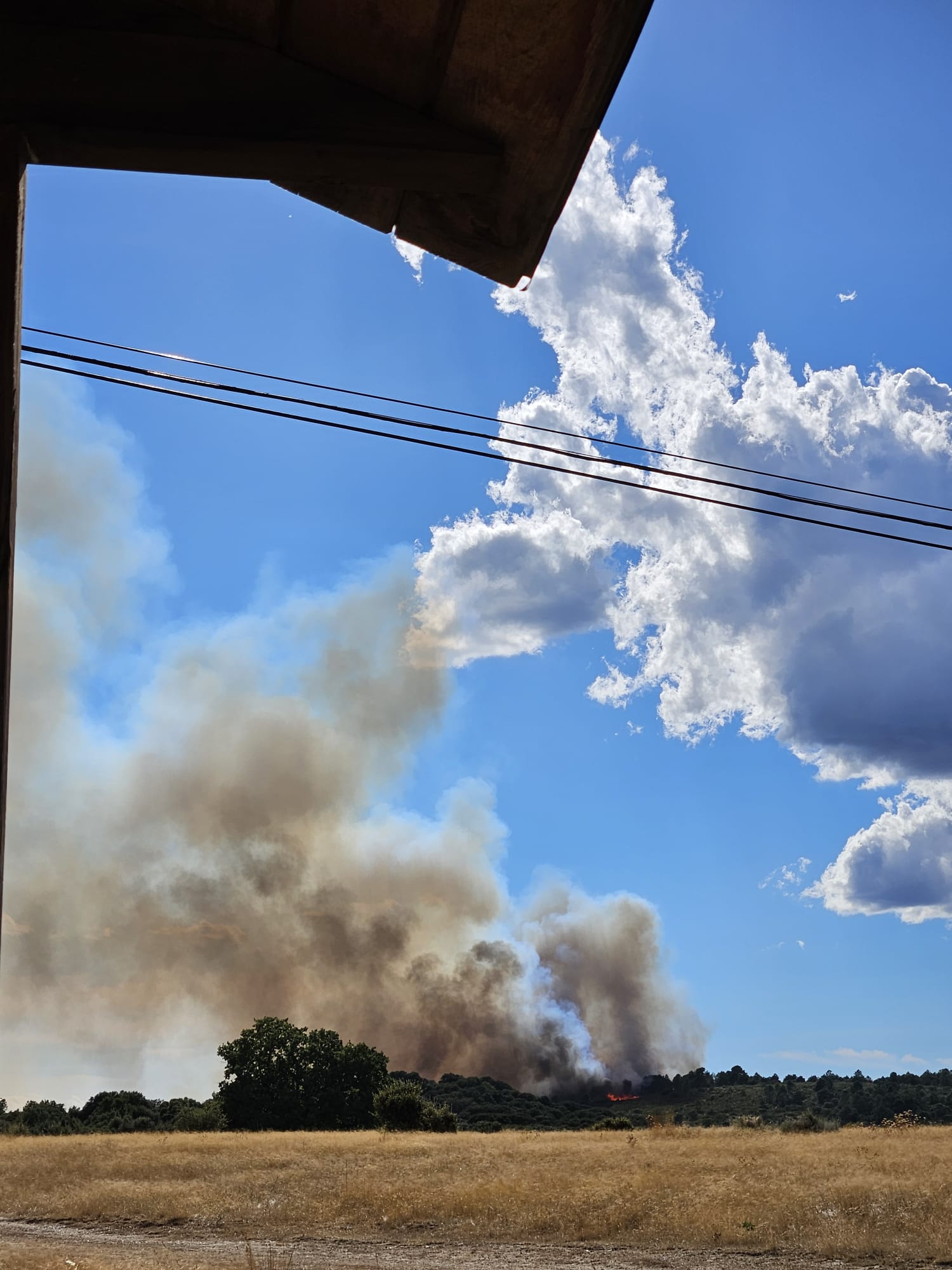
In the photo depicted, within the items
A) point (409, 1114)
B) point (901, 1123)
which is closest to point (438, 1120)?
point (409, 1114)

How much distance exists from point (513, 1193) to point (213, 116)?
742 inches

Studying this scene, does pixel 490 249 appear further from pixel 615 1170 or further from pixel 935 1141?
A: pixel 935 1141

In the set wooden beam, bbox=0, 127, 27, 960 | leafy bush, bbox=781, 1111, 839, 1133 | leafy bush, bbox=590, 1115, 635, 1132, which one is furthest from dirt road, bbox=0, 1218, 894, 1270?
leafy bush, bbox=590, 1115, 635, 1132

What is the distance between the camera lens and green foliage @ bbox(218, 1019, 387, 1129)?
50750 mm

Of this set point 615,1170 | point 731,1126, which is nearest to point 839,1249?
point 615,1170

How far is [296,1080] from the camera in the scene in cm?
5228

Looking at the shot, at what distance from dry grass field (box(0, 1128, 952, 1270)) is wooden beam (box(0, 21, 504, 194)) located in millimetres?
13009

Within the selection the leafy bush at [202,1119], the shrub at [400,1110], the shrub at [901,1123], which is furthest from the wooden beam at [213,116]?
the leafy bush at [202,1119]

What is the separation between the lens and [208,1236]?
639 inches

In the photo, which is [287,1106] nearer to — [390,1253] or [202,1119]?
[202,1119]

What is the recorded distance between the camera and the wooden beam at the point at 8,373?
8.21 feet

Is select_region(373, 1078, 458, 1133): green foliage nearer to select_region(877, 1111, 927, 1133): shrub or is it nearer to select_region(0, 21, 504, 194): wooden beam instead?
select_region(877, 1111, 927, 1133): shrub

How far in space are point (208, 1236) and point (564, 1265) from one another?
6416mm

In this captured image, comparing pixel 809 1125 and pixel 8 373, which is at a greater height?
pixel 8 373
